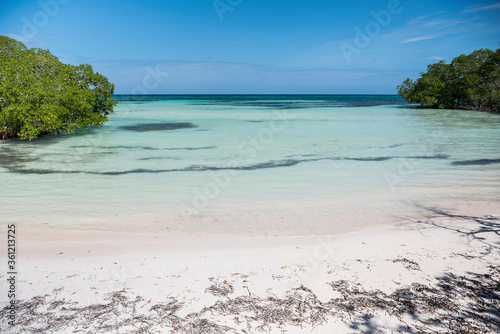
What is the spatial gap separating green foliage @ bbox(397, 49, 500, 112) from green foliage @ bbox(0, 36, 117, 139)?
42.7 m

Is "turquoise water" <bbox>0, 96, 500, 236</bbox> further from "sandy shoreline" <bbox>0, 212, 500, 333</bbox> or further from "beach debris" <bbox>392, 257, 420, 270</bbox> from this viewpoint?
"beach debris" <bbox>392, 257, 420, 270</bbox>

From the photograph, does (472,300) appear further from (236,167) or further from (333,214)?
(236,167)

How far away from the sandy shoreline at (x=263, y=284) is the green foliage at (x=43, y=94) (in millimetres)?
13608

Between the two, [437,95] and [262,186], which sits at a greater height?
[437,95]

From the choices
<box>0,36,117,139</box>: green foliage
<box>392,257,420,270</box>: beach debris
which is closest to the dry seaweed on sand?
<box>392,257,420,270</box>: beach debris

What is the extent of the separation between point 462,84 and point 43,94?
4772cm

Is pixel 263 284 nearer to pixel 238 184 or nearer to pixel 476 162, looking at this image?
pixel 238 184

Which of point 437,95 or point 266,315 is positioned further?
point 437,95

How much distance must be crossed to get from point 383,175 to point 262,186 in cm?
398

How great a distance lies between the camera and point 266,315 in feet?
10.1

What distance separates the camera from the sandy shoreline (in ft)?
9.77

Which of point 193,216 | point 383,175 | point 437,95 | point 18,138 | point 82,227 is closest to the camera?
point 82,227

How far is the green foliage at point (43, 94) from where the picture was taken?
15.2 m

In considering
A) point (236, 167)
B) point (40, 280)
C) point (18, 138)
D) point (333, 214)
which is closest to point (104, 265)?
point (40, 280)
